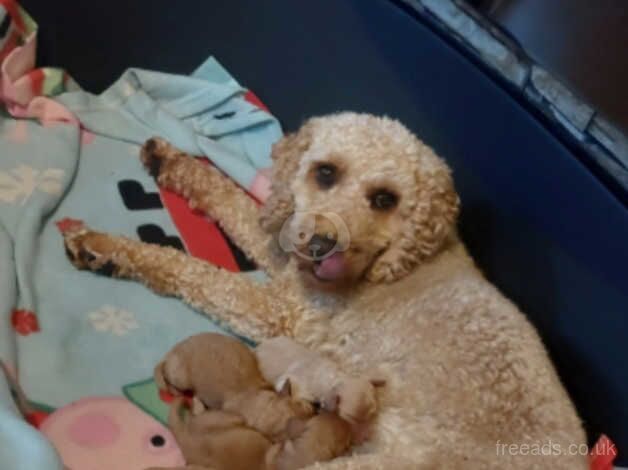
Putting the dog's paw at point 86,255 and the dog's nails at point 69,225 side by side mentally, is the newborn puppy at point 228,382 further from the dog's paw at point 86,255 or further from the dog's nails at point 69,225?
the dog's nails at point 69,225

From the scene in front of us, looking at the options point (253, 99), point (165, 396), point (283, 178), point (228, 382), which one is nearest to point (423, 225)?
point (283, 178)

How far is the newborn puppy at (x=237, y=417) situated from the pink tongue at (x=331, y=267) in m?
0.16

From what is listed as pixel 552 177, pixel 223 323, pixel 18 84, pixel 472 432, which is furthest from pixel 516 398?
pixel 18 84

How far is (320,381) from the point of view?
4.17ft

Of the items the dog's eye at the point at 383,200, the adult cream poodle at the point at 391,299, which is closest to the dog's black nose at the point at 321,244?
the adult cream poodle at the point at 391,299

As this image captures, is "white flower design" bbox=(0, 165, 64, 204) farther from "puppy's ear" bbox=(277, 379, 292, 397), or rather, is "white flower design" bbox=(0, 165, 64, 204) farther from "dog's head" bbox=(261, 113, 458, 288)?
"puppy's ear" bbox=(277, 379, 292, 397)

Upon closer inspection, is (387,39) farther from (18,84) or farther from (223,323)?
(18,84)

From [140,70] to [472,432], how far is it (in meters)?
1.10

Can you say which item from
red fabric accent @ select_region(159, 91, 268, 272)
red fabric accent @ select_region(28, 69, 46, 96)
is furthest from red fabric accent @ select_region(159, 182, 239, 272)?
red fabric accent @ select_region(28, 69, 46, 96)

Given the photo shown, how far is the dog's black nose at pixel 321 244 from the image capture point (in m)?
1.30

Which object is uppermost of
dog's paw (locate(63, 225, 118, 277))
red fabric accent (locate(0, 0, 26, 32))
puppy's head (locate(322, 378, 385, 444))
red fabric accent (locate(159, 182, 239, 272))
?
puppy's head (locate(322, 378, 385, 444))

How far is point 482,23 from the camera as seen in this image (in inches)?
61.7

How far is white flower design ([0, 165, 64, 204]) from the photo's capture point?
1.64 meters

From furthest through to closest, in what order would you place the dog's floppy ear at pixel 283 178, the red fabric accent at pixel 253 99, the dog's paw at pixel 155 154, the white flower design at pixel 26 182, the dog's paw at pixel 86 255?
the red fabric accent at pixel 253 99 → the dog's paw at pixel 155 154 → the white flower design at pixel 26 182 → the dog's paw at pixel 86 255 → the dog's floppy ear at pixel 283 178
